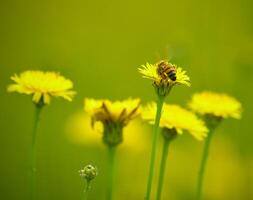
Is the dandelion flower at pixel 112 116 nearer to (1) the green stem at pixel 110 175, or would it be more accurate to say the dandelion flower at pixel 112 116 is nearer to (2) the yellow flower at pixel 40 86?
(1) the green stem at pixel 110 175

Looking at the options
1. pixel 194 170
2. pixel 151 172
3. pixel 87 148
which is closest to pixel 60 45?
pixel 87 148

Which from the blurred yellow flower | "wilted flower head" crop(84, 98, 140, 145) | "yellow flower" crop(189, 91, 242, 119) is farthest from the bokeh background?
"wilted flower head" crop(84, 98, 140, 145)

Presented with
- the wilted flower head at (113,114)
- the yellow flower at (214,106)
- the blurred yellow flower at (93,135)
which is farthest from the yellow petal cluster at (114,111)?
the blurred yellow flower at (93,135)

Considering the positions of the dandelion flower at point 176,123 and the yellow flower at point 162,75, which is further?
the dandelion flower at point 176,123

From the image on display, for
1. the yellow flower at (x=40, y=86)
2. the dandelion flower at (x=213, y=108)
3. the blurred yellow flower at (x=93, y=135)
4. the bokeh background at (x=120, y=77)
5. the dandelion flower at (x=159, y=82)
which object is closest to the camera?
the dandelion flower at (x=159, y=82)

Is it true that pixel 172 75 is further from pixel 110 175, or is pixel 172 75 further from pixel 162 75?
pixel 110 175

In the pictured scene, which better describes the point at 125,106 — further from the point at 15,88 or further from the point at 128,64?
the point at 128,64

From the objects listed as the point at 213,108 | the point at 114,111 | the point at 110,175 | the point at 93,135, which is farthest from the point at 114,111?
the point at 93,135
